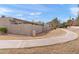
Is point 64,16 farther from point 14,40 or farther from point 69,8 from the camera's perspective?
point 14,40

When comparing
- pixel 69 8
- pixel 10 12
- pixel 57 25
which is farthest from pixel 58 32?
pixel 10 12

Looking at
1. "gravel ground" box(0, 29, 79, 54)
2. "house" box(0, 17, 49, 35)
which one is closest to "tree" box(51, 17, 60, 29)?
"house" box(0, 17, 49, 35)

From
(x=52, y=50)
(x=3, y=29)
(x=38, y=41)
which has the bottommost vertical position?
(x=52, y=50)

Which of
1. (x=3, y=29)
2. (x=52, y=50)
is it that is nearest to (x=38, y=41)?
(x=52, y=50)

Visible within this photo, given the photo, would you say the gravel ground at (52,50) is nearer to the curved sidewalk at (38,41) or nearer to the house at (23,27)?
the curved sidewalk at (38,41)

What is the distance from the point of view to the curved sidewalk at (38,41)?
336cm

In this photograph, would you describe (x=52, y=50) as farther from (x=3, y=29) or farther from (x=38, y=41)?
(x=3, y=29)

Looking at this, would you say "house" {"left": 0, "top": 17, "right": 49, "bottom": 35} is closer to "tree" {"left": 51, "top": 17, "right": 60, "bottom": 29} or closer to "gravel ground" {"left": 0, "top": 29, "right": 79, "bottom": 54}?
"tree" {"left": 51, "top": 17, "right": 60, "bottom": 29}

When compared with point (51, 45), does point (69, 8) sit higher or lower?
higher

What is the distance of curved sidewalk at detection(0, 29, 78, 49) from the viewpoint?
336 cm

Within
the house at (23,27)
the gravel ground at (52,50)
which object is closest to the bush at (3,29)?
the house at (23,27)

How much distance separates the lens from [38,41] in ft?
11.1
